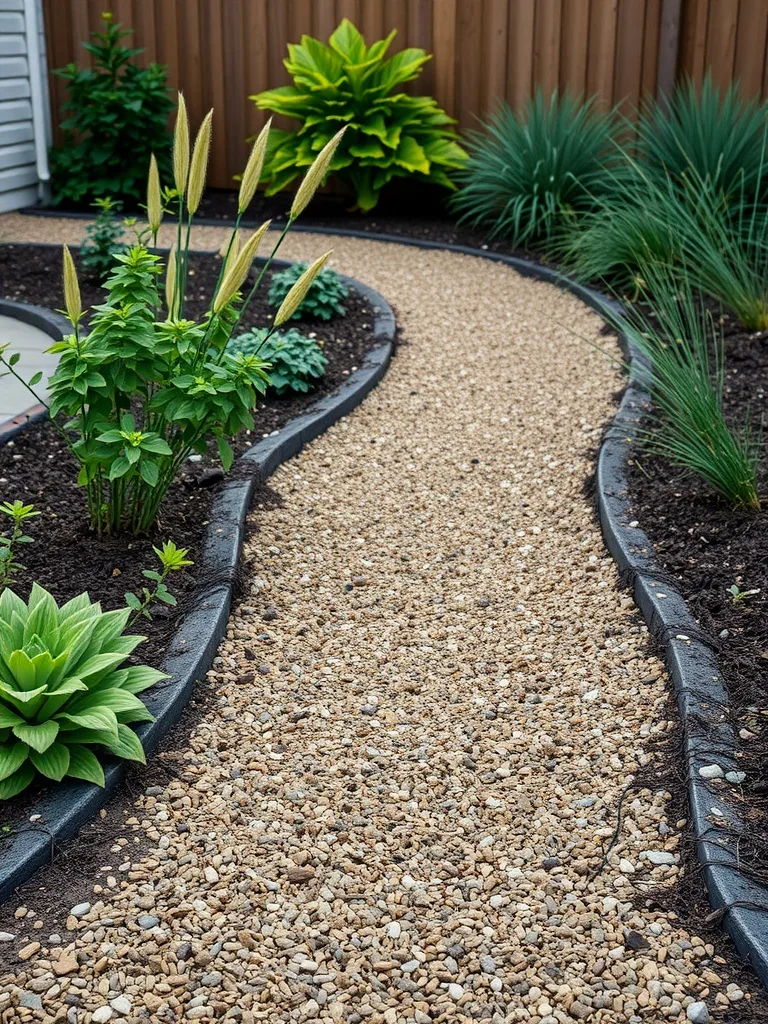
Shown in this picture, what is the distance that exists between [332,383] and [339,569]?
1642 millimetres

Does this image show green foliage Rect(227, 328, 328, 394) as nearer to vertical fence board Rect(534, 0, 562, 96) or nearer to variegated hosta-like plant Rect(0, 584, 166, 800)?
variegated hosta-like plant Rect(0, 584, 166, 800)

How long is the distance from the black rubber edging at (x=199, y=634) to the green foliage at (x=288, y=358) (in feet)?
0.41

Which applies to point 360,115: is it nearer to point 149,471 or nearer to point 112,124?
point 112,124

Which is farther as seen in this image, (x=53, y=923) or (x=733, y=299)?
(x=733, y=299)

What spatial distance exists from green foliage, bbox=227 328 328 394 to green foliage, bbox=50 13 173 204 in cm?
411

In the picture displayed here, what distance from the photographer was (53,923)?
82.3 inches

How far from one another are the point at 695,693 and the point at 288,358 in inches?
103

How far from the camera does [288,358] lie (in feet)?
15.6

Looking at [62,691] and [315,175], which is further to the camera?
[315,175]

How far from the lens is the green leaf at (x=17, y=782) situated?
2295 millimetres


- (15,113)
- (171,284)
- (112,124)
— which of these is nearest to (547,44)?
(112,124)

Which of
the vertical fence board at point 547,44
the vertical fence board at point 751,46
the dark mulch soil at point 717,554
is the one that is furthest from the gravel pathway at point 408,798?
the vertical fence board at point 547,44

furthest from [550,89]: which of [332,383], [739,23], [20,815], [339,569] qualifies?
[20,815]

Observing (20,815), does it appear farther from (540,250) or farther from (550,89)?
(550,89)
